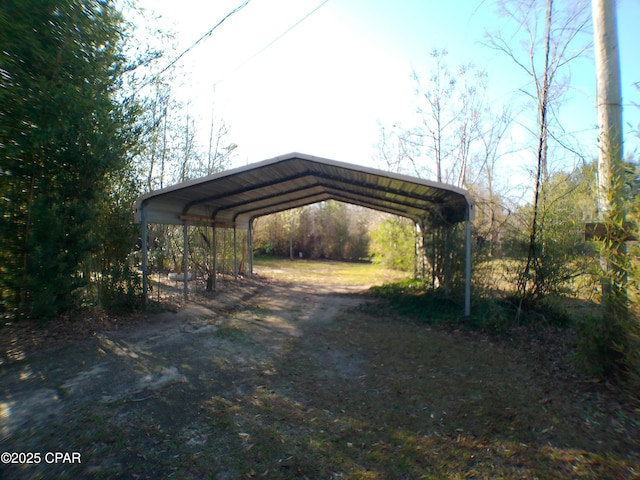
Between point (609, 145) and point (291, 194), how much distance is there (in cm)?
974

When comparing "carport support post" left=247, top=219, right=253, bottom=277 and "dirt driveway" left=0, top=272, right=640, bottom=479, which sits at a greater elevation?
"carport support post" left=247, top=219, right=253, bottom=277

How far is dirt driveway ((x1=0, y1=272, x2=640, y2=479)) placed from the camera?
2992 millimetres

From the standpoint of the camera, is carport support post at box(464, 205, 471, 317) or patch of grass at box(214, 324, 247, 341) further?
carport support post at box(464, 205, 471, 317)

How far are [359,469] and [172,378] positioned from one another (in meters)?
2.84

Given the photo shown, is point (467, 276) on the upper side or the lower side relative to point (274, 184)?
lower

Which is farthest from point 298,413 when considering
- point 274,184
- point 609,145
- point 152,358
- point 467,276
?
point 274,184

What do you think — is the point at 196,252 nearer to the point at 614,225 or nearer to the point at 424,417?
the point at 424,417

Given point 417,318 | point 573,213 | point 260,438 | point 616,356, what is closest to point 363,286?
point 417,318

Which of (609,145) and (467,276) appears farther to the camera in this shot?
(467,276)

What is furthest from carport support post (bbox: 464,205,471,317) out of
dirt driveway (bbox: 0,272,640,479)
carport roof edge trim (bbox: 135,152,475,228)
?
dirt driveway (bbox: 0,272,640,479)

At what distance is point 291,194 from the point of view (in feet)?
42.2

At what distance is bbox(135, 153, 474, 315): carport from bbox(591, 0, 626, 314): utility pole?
9.74 ft

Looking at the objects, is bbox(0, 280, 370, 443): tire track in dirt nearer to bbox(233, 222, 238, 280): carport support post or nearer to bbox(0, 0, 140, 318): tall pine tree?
bbox(0, 0, 140, 318): tall pine tree

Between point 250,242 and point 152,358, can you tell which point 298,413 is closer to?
point 152,358
